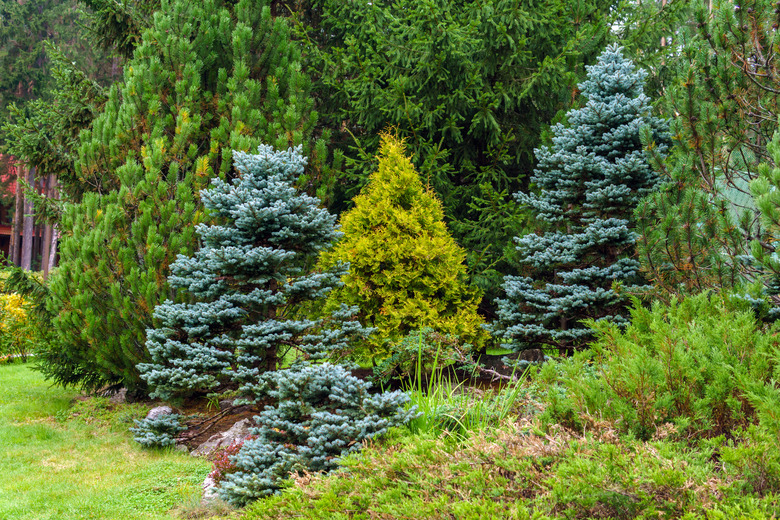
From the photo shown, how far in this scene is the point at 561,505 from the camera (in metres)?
2.49

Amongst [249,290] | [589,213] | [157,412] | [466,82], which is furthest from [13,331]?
[589,213]

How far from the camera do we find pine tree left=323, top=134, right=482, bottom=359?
6898mm

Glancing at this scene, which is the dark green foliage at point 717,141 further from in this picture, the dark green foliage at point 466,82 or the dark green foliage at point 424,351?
the dark green foliage at point 466,82

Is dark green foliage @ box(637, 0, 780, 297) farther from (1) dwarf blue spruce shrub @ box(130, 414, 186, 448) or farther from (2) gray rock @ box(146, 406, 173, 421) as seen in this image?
(2) gray rock @ box(146, 406, 173, 421)

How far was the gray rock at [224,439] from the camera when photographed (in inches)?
219

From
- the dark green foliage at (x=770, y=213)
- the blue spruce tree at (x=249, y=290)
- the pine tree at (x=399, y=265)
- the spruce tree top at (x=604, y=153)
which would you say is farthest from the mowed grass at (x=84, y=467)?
the spruce tree top at (x=604, y=153)

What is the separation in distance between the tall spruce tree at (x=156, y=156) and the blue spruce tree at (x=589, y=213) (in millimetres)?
3197

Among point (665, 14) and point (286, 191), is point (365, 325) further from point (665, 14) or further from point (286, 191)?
point (665, 14)

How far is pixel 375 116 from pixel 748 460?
739 cm

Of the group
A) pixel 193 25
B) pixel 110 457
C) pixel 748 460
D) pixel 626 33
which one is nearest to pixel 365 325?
pixel 110 457

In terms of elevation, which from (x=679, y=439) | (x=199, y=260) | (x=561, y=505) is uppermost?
(x=199, y=260)

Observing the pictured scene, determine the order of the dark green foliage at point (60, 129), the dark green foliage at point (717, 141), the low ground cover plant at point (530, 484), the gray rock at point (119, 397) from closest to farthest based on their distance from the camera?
the low ground cover plant at point (530, 484) < the dark green foliage at point (717, 141) < the gray rock at point (119, 397) < the dark green foliage at point (60, 129)

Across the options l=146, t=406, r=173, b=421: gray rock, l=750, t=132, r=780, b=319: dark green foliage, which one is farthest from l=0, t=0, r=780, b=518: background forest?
l=146, t=406, r=173, b=421: gray rock

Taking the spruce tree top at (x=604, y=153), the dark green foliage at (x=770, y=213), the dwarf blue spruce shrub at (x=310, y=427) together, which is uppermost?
the spruce tree top at (x=604, y=153)
